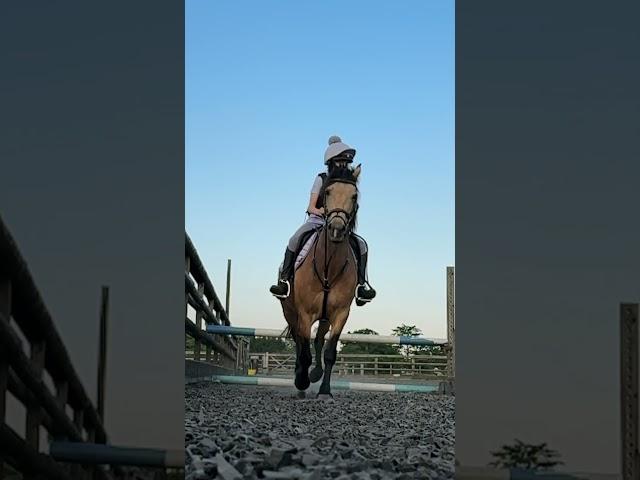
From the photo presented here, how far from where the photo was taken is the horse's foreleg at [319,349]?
303cm

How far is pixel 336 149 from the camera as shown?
2.27m

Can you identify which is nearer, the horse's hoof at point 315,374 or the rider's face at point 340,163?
the rider's face at point 340,163

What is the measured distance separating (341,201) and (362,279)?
0.30 m

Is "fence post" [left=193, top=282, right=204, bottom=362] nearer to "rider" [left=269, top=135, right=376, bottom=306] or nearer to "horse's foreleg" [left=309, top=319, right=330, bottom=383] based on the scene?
"rider" [left=269, top=135, right=376, bottom=306]

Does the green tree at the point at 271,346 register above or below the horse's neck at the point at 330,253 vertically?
below

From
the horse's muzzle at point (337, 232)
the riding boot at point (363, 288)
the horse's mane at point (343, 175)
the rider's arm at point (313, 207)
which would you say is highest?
the horse's mane at point (343, 175)

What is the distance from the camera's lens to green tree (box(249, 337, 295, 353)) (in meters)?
3.38

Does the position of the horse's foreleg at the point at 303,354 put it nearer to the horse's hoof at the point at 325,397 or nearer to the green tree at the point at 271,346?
the horse's hoof at the point at 325,397

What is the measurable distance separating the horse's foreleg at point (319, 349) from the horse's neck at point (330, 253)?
0.25 m

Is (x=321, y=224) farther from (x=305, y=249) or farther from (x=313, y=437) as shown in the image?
(x=313, y=437)

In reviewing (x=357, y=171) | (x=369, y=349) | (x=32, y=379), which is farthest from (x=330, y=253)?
(x=32, y=379)
